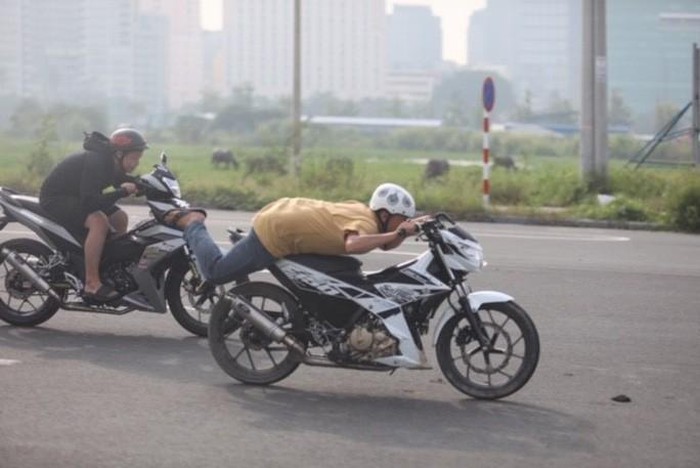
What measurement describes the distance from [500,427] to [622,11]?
9600 centimetres

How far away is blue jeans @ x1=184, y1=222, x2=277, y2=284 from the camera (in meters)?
8.80

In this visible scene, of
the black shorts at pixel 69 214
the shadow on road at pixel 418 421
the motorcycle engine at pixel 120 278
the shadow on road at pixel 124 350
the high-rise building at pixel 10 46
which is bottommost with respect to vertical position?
the shadow on road at pixel 418 421

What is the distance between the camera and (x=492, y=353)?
28.0ft

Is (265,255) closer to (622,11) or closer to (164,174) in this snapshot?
(164,174)

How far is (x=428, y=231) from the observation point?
838cm

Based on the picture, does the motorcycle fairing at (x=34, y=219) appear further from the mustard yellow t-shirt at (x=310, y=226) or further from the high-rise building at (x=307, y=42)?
the high-rise building at (x=307, y=42)

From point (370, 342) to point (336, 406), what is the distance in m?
0.44

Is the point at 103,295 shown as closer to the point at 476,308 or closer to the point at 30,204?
the point at 30,204

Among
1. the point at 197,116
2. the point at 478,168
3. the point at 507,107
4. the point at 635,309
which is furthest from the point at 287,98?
the point at 635,309

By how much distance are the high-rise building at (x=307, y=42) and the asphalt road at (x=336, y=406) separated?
65476 millimetres

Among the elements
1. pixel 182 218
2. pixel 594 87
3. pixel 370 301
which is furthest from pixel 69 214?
pixel 594 87

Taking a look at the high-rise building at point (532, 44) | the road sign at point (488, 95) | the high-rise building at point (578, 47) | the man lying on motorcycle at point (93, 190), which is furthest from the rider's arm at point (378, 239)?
the high-rise building at point (532, 44)

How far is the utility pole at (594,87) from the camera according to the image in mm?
25094

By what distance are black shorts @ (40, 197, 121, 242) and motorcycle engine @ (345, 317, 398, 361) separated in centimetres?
289
